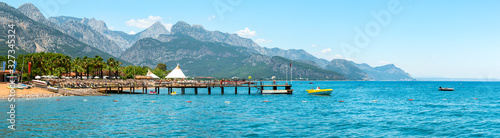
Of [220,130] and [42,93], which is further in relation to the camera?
[42,93]

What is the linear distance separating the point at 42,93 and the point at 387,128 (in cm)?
7223

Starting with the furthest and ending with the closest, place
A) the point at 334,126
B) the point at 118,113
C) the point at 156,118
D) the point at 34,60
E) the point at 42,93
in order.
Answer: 1. the point at 34,60
2. the point at 42,93
3. the point at 118,113
4. the point at 156,118
5. the point at 334,126

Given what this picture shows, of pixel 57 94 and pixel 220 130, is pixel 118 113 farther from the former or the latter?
pixel 57 94

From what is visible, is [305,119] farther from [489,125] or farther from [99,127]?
[99,127]

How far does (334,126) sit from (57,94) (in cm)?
6748

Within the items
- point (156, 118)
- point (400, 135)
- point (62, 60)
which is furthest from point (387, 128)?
point (62, 60)

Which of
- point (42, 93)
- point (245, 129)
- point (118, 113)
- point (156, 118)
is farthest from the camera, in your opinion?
point (42, 93)

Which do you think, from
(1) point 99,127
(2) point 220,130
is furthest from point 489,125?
(1) point 99,127

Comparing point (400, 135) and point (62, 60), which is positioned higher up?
point (62, 60)

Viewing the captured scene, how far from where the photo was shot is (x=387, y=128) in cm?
3741

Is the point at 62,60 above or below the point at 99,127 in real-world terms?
above

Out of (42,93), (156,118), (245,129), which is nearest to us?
(245,129)

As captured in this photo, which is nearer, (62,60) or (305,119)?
(305,119)

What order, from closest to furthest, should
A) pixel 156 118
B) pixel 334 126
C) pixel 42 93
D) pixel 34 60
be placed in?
pixel 334 126, pixel 156 118, pixel 42 93, pixel 34 60
